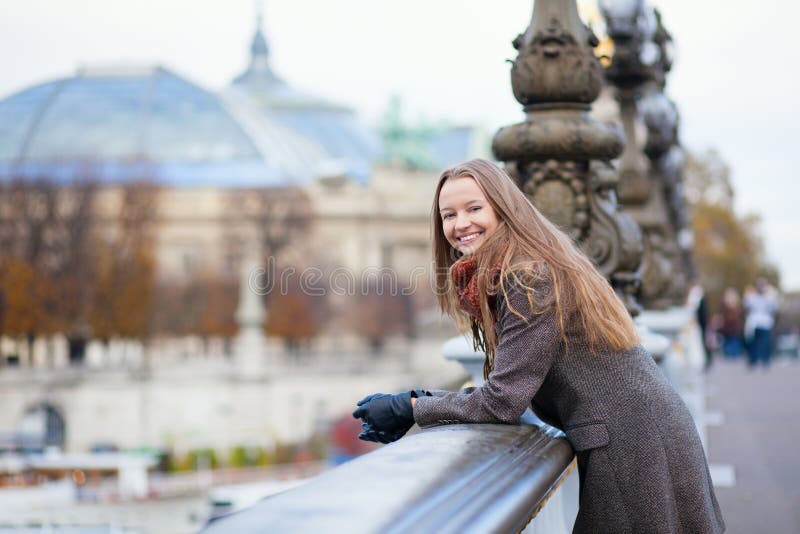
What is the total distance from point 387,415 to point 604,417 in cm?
45

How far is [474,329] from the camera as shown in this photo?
3049 millimetres

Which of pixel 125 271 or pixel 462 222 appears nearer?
pixel 462 222

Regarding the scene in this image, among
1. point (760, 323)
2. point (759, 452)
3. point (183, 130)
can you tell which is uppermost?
point (183, 130)

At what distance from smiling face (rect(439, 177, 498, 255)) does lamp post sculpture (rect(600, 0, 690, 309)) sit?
4.00 m

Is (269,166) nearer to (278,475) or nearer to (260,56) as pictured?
(260,56)

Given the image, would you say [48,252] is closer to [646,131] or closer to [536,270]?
[646,131]

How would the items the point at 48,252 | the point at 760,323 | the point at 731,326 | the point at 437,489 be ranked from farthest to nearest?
the point at 48,252, the point at 731,326, the point at 760,323, the point at 437,489

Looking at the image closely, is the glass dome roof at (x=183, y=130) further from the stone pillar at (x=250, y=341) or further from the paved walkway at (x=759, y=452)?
the paved walkway at (x=759, y=452)

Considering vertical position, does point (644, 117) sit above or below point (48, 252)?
above

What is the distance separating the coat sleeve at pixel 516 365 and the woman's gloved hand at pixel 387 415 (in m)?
0.15

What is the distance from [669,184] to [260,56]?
104570 mm

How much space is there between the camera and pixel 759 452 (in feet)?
27.4

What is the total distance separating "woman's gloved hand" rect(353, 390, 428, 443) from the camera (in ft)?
9.20

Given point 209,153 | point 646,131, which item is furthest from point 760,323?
point 209,153
